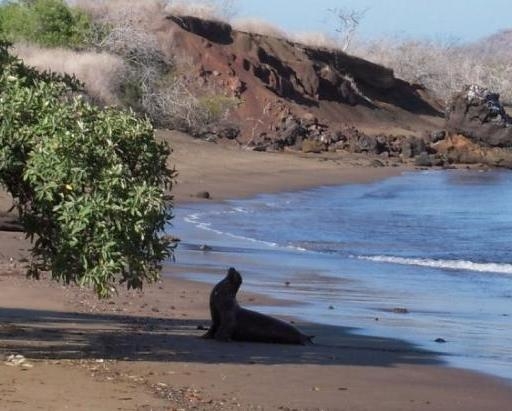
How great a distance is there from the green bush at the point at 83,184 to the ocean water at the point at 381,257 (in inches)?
135

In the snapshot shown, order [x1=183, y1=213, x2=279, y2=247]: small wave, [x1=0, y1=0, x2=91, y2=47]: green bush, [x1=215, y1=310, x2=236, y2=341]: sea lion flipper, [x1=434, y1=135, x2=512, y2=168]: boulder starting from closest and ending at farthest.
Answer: [x1=215, y1=310, x2=236, y2=341]: sea lion flipper → [x1=183, y1=213, x2=279, y2=247]: small wave → [x1=0, y1=0, x2=91, y2=47]: green bush → [x1=434, y1=135, x2=512, y2=168]: boulder

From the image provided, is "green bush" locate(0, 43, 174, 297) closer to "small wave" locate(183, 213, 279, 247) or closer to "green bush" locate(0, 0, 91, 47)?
"small wave" locate(183, 213, 279, 247)

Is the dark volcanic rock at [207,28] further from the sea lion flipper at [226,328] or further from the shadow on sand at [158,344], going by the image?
the sea lion flipper at [226,328]

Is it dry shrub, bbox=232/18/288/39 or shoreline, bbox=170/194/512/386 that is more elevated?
dry shrub, bbox=232/18/288/39

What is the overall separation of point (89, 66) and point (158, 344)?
30.4 m

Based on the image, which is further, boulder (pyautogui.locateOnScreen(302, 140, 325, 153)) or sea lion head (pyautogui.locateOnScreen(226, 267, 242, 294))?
boulder (pyautogui.locateOnScreen(302, 140, 325, 153))

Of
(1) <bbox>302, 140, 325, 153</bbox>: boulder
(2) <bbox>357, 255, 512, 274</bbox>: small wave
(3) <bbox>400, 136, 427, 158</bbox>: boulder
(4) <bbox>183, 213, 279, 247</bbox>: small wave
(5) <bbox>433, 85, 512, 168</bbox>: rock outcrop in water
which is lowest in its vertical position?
(2) <bbox>357, 255, 512, 274</bbox>: small wave

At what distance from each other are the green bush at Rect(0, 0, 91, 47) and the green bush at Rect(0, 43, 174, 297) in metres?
33.8

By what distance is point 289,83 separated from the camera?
56.3 m

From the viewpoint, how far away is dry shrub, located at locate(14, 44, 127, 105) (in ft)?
129

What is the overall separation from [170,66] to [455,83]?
34210mm

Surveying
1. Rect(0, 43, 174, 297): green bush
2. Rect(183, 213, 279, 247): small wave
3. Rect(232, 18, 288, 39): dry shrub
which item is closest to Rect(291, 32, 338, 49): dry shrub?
Rect(232, 18, 288, 39): dry shrub

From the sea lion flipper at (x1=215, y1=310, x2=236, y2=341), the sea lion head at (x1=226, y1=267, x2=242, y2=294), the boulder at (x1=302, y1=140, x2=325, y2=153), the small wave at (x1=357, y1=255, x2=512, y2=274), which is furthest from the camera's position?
the boulder at (x1=302, y1=140, x2=325, y2=153)

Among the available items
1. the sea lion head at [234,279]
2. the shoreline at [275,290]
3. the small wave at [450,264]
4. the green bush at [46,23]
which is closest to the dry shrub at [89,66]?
the green bush at [46,23]
